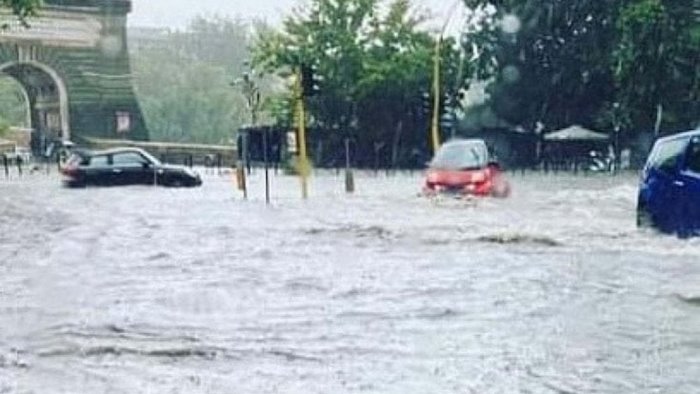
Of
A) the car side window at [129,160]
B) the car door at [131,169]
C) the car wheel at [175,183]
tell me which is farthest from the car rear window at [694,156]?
the car side window at [129,160]

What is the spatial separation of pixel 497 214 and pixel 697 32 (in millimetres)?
27361

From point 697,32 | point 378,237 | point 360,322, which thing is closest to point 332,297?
point 360,322

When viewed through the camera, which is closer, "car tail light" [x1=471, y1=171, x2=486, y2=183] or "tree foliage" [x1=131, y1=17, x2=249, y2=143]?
"car tail light" [x1=471, y1=171, x2=486, y2=183]

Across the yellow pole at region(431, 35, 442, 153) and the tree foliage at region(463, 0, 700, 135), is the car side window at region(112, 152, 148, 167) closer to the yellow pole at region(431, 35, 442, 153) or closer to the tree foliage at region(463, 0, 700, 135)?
the yellow pole at region(431, 35, 442, 153)

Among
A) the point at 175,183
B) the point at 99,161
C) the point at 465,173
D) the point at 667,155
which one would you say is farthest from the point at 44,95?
the point at 667,155

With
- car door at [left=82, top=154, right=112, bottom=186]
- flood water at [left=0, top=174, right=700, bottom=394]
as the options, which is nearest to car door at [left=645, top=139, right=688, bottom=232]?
flood water at [left=0, top=174, right=700, bottom=394]

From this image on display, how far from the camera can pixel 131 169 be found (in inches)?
1425

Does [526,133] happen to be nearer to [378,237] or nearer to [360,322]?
[378,237]

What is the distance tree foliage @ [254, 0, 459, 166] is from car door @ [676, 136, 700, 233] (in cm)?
3613

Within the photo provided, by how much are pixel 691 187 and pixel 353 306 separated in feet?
18.1

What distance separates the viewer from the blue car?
14.0m

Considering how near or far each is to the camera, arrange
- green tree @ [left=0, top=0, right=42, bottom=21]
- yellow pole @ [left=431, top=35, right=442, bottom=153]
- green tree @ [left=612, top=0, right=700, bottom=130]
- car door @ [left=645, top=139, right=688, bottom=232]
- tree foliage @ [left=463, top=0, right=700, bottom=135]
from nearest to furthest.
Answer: car door @ [left=645, top=139, right=688, bottom=232] < green tree @ [left=0, top=0, right=42, bottom=21] < green tree @ [left=612, top=0, right=700, bottom=130] < tree foliage @ [left=463, top=0, right=700, bottom=135] < yellow pole @ [left=431, top=35, right=442, bottom=153]

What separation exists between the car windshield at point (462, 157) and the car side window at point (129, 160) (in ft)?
43.7

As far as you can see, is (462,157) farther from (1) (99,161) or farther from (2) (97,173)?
(1) (99,161)
